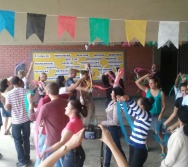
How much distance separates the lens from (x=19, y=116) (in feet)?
13.2

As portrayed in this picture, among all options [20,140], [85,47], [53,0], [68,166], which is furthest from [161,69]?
[68,166]

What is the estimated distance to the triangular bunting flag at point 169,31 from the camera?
13.9 ft

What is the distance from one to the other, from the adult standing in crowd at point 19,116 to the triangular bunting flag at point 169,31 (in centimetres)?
239

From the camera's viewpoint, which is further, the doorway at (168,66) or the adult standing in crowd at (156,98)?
the doorway at (168,66)

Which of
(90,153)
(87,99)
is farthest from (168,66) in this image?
(90,153)

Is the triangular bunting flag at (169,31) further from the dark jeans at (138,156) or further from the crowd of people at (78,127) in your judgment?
the dark jeans at (138,156)

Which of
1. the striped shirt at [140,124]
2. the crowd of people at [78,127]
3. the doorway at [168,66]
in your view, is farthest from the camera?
the doorway at [168,66]

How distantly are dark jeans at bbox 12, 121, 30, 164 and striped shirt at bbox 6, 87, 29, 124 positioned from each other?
11 cm

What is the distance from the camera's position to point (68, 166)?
276 centimetres

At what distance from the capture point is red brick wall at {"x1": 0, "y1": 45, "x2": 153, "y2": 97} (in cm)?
905

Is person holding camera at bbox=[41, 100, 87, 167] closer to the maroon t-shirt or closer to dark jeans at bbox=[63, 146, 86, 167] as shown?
dark jeans at bbox=[63, 146, 86, 167]

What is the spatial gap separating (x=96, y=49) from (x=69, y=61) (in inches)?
44.1

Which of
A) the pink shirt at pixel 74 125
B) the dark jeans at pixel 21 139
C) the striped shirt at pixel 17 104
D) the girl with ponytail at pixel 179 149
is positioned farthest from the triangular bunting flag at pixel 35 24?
the girl with ponytail at pixel 179 149

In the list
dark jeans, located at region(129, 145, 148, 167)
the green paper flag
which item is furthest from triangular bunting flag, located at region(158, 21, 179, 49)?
dark jeans, located at region(129, 145, 148, 167)
